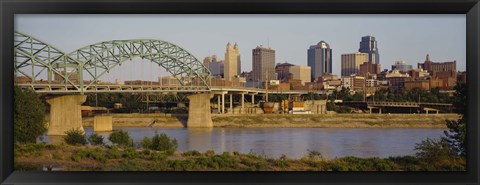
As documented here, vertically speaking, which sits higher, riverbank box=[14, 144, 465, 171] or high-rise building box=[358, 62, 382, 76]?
high-rise building box=[358, 62, 382, 76]

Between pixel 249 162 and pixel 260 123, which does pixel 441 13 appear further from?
pixel 260 123

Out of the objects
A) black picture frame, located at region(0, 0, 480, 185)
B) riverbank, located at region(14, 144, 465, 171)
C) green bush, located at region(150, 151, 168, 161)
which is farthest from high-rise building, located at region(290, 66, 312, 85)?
black picture frame, located at region(0, 0, 480, 185)

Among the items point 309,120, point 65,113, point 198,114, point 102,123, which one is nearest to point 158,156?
point 65,113

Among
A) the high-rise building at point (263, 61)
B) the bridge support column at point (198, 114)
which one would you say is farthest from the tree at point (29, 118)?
the bridge support column at point (198, 114)

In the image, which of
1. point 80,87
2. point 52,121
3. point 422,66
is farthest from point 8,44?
point 80,87

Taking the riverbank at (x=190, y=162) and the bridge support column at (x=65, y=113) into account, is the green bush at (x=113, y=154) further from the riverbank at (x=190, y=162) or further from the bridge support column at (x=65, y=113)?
the bridge support column at (x=65, y=113)

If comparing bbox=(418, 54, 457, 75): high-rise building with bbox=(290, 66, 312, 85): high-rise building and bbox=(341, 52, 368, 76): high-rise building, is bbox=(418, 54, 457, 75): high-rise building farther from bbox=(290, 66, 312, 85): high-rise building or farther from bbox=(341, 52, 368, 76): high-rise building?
bbox=(290, 66, 312, 85): high-rise building
